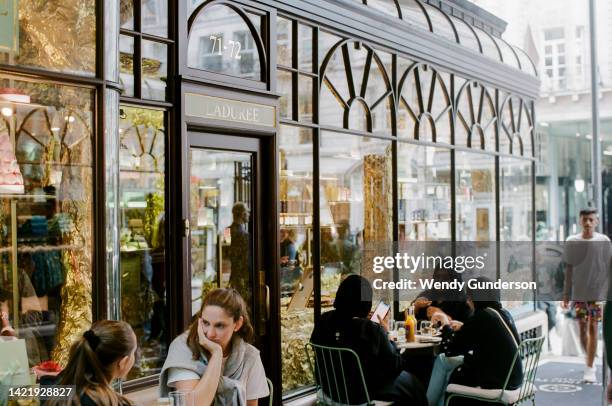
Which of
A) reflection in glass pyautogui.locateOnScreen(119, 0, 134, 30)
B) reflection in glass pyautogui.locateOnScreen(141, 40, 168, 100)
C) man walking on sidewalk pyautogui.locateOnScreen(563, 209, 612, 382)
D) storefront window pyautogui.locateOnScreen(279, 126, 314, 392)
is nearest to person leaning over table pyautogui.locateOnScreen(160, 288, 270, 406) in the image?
reflection in glass pyautogui.locateOnScreen(141, 40, 168, 100)

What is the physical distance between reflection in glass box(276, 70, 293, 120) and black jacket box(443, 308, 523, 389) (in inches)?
91.9

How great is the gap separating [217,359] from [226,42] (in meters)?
3.02

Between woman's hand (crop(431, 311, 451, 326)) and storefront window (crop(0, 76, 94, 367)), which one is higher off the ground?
storefront window (crop(0, 76, 94, 367))

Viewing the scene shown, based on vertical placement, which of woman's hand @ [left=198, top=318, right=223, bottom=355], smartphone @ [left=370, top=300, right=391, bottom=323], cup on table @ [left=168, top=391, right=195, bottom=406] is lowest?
smartphone @ [left=370, top=300, right=391, bottom=323]

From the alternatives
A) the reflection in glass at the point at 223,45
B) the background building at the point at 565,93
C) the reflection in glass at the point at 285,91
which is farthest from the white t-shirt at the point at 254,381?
the background building at the point at 565,93

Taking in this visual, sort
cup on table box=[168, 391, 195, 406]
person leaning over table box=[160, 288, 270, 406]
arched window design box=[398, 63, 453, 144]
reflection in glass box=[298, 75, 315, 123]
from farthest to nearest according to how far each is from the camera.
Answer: arched window design box=[398, 63, 453, 144] → reflection in glass box=[298, 75, 315, 123] → person leaning over table box=[160, 288, 270, 406] → cup on table box=[168, 391, 195, 406]

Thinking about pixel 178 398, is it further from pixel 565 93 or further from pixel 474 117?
pixel 565 93

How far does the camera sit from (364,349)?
5.68 m

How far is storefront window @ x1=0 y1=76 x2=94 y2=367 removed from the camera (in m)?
4.43

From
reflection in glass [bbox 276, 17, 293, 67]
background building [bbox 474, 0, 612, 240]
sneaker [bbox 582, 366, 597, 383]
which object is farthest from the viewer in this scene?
background building [bbox 474, 0, 612, 240]

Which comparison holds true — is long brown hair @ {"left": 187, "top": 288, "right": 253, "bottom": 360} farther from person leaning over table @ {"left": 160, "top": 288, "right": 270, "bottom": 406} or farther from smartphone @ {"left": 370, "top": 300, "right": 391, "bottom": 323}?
smartphone @ {"left": 370, "top": 300, "right": 391, "bottom": 323}

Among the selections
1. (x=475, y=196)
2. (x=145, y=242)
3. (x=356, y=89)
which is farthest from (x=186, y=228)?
(x=475, y=196)

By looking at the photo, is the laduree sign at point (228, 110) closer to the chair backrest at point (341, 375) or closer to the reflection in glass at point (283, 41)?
the reflection in glass at point (283, 41)

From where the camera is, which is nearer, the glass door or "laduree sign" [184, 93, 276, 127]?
"laduree sign" [184, 93, 276, 127]
